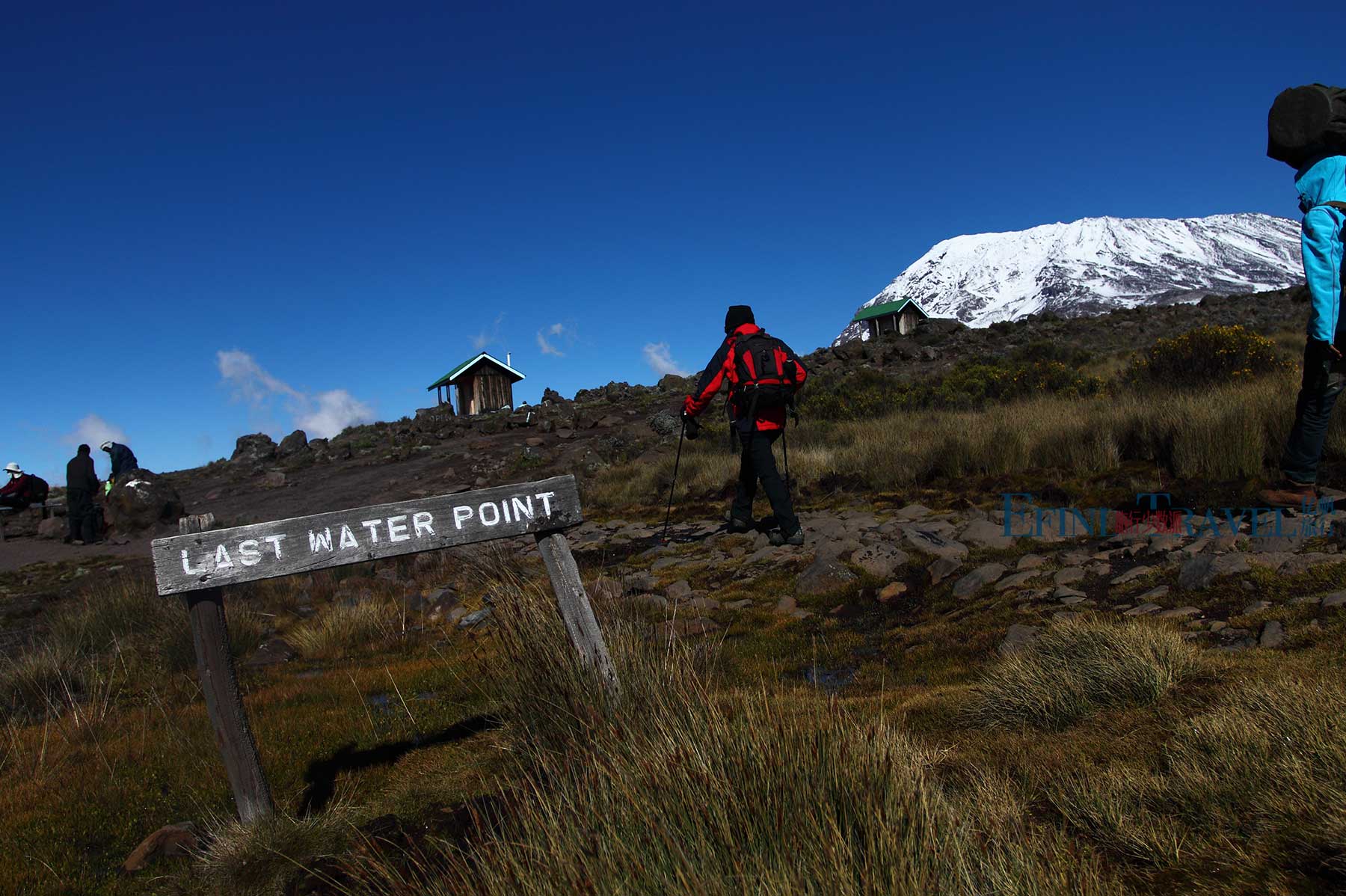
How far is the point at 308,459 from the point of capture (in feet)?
89.0

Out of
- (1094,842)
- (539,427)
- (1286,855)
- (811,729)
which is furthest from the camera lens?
(539,427)

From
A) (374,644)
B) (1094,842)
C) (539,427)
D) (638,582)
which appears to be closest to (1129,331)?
(539,427)

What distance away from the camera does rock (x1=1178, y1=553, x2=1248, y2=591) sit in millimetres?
4445

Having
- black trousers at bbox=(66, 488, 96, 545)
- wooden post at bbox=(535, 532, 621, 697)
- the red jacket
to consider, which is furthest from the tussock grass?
black trousers at bbox=(66, 488, 96, 545)

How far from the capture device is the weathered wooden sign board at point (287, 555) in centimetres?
324

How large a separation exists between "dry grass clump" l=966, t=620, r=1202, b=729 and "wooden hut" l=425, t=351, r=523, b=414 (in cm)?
3576

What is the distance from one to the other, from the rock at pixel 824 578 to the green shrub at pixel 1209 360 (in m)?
7.71

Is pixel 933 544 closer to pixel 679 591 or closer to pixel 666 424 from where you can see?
pixel 679 591

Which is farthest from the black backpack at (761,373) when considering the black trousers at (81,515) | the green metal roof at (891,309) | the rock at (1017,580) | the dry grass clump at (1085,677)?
the green metal roof at (891,309)

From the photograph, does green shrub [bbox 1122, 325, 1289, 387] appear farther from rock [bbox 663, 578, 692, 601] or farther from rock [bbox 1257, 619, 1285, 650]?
rock [bbox 1257, 619, 1285, 650]

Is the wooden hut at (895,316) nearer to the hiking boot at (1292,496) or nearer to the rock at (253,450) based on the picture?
the rock at (253,450)

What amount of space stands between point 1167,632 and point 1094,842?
5.64 feet

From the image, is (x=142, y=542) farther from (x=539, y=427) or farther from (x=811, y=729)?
(x=811, y=729)

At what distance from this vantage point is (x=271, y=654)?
7.45m
